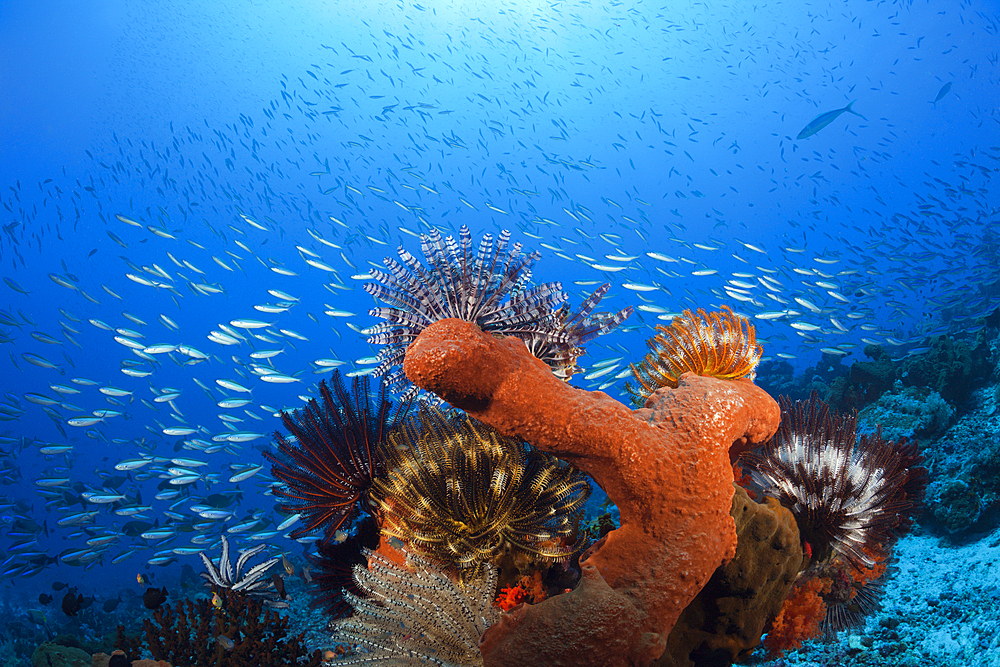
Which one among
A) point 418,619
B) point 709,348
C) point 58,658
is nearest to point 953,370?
point 709,348

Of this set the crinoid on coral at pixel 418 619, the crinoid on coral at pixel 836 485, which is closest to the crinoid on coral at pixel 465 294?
the crinoid on coral at pixel 418 619

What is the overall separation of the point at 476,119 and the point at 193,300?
62670mm

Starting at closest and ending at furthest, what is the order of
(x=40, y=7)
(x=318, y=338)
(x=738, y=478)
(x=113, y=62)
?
(x=738, y=478) < (x=40, y=7) < (x=113, y=62) < (x=318, y=338)

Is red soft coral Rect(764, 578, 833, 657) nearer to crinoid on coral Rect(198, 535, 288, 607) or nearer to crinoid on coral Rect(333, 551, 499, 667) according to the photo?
crinoid on coral Rect(333, 551, 499, 667)

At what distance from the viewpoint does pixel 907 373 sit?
38.0 feet

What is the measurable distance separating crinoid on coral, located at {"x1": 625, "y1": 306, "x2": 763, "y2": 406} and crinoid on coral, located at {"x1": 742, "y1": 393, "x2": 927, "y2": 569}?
0.73 metres

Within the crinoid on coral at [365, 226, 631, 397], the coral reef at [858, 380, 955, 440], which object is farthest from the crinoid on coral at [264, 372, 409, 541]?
the coral reef at [858, 380, 955, 440]

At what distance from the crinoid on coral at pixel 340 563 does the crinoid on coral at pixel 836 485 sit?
11.5ft

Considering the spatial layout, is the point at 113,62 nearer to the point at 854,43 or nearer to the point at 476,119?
the point at 476,119

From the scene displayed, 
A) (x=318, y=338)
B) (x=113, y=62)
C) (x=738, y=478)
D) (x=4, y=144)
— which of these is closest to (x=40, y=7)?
(x=113, y=62)

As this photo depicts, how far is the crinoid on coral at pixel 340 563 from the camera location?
3855 mm

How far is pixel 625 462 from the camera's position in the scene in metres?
2.55

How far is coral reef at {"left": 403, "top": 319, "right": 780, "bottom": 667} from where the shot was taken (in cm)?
235

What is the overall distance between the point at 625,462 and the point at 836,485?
2.16 meters
